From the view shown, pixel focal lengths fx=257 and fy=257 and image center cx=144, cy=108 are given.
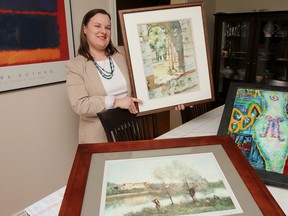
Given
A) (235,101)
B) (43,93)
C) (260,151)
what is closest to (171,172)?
(260,151)

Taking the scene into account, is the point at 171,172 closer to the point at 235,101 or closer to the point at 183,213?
the point at 183,213

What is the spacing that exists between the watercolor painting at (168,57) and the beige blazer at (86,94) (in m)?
0.34

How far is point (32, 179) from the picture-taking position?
1888mm

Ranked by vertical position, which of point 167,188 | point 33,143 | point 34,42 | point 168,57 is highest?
point 34,42

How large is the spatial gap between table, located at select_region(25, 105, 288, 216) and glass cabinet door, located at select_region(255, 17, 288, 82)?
193 cm

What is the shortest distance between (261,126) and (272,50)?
2.79 m

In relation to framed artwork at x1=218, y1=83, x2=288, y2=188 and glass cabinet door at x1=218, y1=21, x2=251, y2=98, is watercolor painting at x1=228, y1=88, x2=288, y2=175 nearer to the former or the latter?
framed artwork at x1=218, y1=83, x2=288, y2=188

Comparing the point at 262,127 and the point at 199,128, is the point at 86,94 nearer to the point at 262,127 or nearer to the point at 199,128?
the point at 199,128

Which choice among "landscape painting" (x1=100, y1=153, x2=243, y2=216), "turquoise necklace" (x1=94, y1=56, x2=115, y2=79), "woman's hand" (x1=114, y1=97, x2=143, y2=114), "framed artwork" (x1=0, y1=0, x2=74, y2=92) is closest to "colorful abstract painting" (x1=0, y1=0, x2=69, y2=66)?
"framed artwork" (x1=0, y1=0, x2=74, y2=92)

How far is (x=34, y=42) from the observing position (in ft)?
5.62

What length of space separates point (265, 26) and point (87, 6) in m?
2.23

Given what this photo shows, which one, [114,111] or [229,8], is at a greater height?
[229,8]

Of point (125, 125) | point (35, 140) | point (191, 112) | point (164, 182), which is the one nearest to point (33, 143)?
point (35, 140)

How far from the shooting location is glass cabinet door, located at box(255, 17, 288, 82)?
10.2 feet
